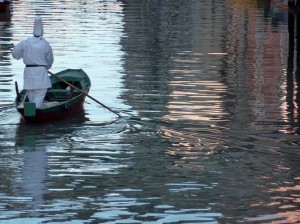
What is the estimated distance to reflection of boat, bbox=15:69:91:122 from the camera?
786 inches

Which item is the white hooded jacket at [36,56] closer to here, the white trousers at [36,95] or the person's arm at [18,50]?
the person's arm at [18,50]

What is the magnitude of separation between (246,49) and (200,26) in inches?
474

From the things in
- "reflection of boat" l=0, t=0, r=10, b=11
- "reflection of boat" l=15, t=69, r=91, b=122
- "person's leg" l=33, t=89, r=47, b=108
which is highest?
"person's leg" l=33, t=89, r=47, b=108

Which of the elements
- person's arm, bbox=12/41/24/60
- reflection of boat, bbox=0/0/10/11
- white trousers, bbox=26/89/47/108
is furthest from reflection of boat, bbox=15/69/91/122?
reflection of boat, bbox=0/0/10/11

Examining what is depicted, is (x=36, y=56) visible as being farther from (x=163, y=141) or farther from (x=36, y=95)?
(x=163, y=141)

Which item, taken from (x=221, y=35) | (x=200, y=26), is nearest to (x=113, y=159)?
(x=221, y=35)

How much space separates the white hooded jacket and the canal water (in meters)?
0.82

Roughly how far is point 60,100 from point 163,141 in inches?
156

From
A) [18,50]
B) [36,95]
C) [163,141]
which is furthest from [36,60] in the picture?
[163,141]

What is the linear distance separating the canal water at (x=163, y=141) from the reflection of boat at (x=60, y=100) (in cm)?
26

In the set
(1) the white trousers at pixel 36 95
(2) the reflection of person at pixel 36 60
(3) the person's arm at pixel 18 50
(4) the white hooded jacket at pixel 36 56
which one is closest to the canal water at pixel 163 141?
(1) the white trousers at pixel 36 95

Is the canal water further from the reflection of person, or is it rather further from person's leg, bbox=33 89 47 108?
the reflection of person

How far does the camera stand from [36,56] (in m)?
20.3

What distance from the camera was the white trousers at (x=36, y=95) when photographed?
20469 millimetres
